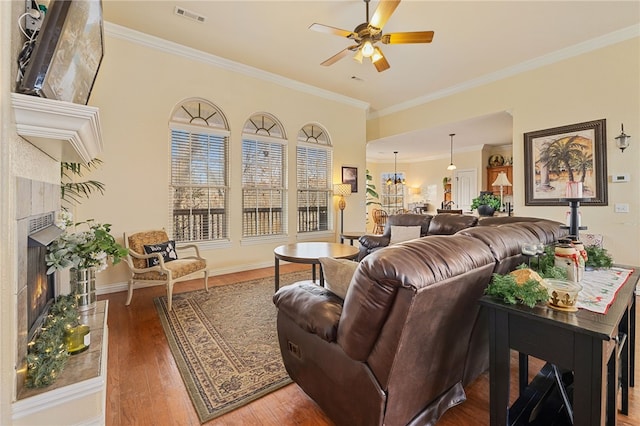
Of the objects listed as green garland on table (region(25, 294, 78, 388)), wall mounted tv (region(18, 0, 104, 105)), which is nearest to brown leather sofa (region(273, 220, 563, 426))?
green garland on table (region(25, 294, 78, 388))

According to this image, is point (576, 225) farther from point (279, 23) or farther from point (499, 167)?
point (499, 167)

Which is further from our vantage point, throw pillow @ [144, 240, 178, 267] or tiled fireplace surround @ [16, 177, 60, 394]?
throw pillow @ [144, 240, 178, 267]

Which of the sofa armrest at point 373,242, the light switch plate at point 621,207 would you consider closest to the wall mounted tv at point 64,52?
the sofa armrest at point 373,242

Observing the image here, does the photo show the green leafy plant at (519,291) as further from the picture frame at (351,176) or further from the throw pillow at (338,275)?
the picture frame at (351,176)

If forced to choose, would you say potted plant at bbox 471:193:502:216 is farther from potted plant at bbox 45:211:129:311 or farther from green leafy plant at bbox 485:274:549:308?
potted plant at bbox 45:211:129:311

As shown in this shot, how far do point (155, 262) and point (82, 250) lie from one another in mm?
1686

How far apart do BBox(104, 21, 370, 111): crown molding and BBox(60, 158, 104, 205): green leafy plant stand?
5.50ft

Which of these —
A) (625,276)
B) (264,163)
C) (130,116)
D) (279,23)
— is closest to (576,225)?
(625,276)

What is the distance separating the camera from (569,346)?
101 cm

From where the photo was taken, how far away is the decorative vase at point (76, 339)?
1409 millimetres

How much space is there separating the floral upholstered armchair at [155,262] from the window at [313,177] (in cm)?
252

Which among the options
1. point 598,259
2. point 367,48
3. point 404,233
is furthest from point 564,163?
point 367,48

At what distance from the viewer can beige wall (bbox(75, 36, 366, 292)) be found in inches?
141

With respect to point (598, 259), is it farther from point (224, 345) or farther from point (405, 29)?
point (405, 29)
